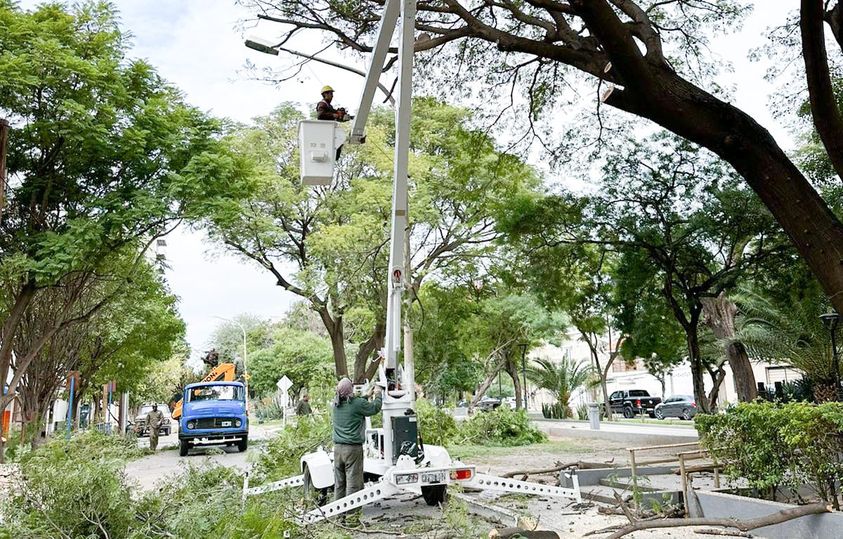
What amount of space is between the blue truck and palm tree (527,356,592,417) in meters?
16.9

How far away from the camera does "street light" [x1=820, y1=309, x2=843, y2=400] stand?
15.2 metres

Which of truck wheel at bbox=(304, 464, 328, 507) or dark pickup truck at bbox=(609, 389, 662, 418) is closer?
truck wheel at bbox=(304, 464, 328, 507)

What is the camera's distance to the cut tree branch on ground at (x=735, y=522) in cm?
620

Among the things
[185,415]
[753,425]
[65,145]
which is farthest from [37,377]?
[753,425]

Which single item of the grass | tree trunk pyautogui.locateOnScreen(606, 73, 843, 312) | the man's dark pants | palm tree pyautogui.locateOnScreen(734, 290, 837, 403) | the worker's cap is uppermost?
tree trunk pyautogui.locateOnScreen(606, 73, 843, 312)

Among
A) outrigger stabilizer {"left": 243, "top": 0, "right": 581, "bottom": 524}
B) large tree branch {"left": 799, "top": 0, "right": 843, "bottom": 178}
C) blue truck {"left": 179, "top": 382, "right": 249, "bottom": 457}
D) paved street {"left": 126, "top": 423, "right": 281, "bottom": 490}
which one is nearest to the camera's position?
large tree branch {"left": 799, "top": 0, "right": 843, "bottom": 178}

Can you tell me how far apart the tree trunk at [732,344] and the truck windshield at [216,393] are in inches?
658

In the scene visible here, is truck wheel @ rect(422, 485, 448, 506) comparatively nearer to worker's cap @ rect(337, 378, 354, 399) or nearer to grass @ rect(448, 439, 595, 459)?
worker's cap @ rect(337, 378, 354, 399)

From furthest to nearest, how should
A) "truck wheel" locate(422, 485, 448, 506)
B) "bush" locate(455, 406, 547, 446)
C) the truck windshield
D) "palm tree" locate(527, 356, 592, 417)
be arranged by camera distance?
"palm tree" locate(527, 356, 592, 417), the truck windshield, "bush" locate(455, 406, 547, 446), "truck wheel" locate(422, 485, 448, 506)

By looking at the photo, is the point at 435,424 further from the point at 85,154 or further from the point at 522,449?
the point at 85,154

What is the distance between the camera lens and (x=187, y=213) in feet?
55.3

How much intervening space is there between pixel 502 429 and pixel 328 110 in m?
16.6

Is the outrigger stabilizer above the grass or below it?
above

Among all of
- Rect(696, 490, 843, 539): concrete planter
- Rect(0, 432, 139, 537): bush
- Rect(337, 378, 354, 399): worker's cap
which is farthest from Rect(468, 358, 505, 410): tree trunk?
Rect(0, 432, 139, 537): bush
